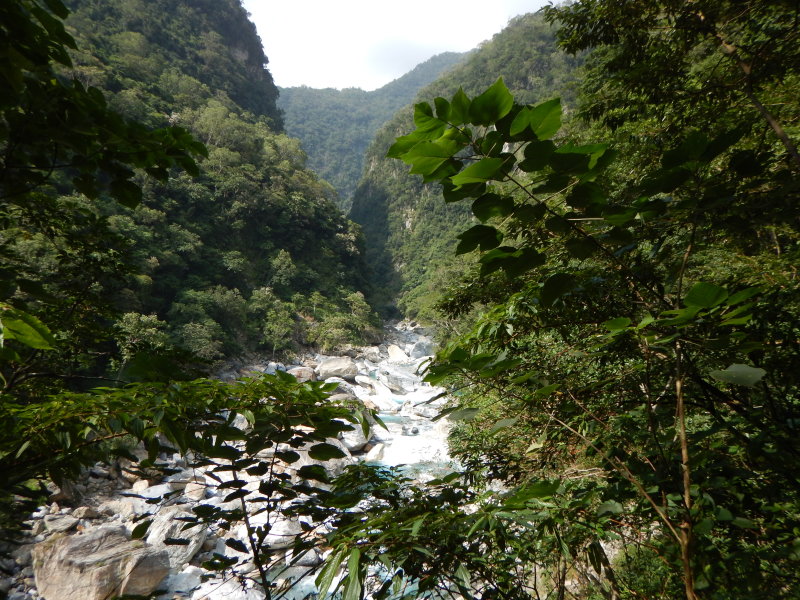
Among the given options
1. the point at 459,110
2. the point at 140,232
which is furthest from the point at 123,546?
the point at 140,232

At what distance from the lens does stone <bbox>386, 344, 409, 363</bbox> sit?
19.3 m

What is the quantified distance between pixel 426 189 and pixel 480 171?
42155mm

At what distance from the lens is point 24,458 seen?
0.72 metres

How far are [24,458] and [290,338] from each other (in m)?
17.6

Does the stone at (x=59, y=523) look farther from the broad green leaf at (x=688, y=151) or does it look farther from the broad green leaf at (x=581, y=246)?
the broad green leaf at (x=688, y=151)

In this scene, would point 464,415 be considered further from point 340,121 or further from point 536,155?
point 340,121

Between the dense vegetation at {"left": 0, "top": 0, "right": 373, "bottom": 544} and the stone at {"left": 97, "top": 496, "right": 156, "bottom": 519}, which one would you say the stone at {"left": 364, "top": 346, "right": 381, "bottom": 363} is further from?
the stone at {"left": 97, "top": 496, "right": 156, "bottom": 519}

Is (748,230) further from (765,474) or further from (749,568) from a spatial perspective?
(749,568)

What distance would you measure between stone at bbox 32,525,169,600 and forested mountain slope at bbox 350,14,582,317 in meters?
25.0

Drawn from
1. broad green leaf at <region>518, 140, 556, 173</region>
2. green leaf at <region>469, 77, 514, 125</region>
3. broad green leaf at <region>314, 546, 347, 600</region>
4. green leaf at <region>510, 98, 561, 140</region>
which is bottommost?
broad green leaf at <region>314, 546, 347, 600</region>

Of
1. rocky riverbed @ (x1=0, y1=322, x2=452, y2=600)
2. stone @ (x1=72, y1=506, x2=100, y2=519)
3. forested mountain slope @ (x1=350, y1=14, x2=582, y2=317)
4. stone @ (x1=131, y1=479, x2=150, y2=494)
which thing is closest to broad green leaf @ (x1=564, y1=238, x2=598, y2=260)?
rocky riverbed @ (x1=0, y1=322, x2=452, y2=600)

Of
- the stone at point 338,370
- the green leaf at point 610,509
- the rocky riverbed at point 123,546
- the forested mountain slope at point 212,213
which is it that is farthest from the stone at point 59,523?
the stone at point 338,370

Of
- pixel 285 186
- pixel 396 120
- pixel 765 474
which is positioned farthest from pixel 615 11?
A: pixel 396 120

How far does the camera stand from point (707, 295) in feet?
1.27
